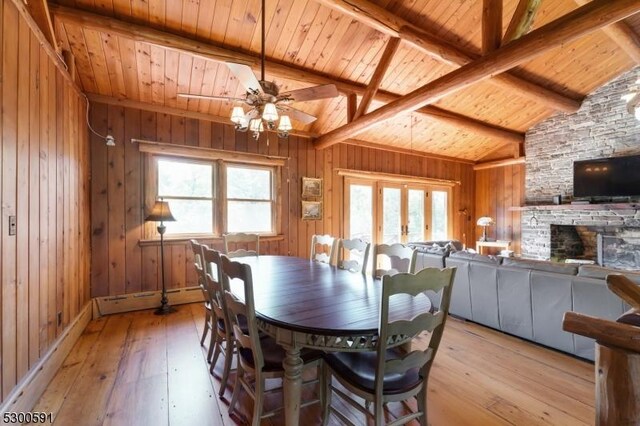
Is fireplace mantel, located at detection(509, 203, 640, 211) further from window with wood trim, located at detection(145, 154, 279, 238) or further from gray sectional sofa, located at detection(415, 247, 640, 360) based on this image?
window with wood trim, located at detection(145, 154, 279, 238)

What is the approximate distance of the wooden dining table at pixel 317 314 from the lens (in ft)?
4.28

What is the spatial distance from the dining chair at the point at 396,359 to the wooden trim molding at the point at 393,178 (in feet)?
13.6

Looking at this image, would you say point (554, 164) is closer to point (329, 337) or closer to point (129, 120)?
point (329, 337)

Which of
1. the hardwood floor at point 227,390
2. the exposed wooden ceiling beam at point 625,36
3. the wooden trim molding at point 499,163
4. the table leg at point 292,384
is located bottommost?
the hardwood floor at point 227,390

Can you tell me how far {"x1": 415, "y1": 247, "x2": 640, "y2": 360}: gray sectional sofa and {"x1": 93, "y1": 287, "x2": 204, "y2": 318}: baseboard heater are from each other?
3.49 m

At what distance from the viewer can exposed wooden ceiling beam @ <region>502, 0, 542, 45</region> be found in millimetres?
2667

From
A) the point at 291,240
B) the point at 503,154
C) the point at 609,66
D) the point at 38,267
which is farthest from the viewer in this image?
the point at 503,154

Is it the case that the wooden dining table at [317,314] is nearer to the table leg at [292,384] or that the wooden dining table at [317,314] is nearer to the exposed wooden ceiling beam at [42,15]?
the table leg at [292,384]

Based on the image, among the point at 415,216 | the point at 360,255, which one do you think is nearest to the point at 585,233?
the point at 415,216

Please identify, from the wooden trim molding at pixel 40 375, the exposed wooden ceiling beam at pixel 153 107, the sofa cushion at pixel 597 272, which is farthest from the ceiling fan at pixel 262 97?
the sofa cushion at pixel 597 272

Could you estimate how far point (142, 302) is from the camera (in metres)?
3.76

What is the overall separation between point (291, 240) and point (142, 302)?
2307 millimetres

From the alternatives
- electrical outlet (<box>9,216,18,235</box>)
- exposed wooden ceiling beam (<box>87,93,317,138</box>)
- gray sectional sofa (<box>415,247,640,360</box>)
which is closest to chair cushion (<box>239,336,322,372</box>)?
electrical outlet (<box>9,216,18,235</box>)

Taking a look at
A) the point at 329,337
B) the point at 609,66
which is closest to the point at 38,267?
the point at 329,337
